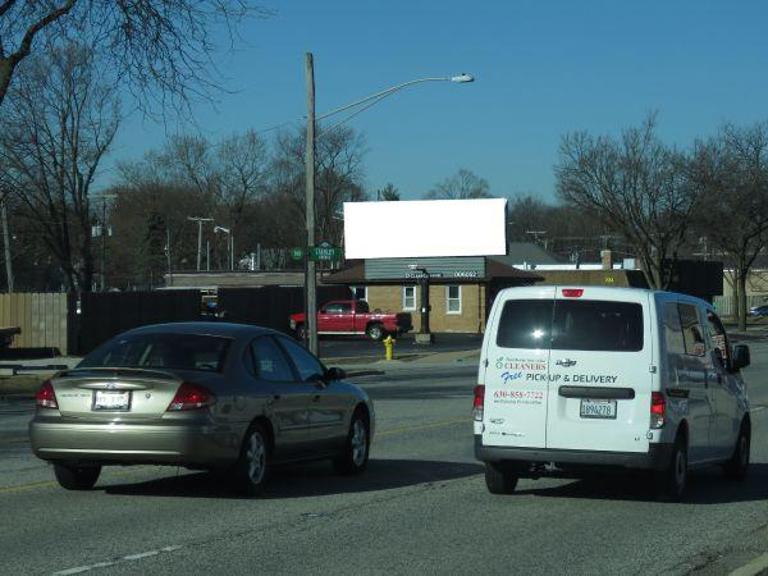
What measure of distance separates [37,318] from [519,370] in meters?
34.3

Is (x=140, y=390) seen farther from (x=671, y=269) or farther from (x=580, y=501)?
(x=671, y=269)

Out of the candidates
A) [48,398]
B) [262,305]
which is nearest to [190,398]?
[48,398]

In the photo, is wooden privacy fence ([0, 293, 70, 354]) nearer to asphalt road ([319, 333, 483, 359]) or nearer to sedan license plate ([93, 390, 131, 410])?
asphalt road ([319, 333, 483, 359])

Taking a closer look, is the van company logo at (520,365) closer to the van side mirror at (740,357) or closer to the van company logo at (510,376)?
the van company logo at (510,376)

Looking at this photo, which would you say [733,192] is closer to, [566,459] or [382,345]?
[382,345]

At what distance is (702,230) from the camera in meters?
64.6

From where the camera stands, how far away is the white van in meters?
10.7

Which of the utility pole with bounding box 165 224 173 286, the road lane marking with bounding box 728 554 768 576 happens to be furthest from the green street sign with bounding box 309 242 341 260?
Answer: the utility pole with bounding box 165 224 173 286

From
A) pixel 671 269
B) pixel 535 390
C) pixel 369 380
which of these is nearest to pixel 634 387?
pixel 535 390

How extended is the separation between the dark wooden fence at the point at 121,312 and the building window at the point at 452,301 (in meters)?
16.9

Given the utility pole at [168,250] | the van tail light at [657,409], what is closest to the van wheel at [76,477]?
the van tail light at [657,409]

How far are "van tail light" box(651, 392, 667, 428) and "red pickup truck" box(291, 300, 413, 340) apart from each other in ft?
141

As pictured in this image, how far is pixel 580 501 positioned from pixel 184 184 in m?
82.3

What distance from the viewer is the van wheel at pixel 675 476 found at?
11.0 metres
